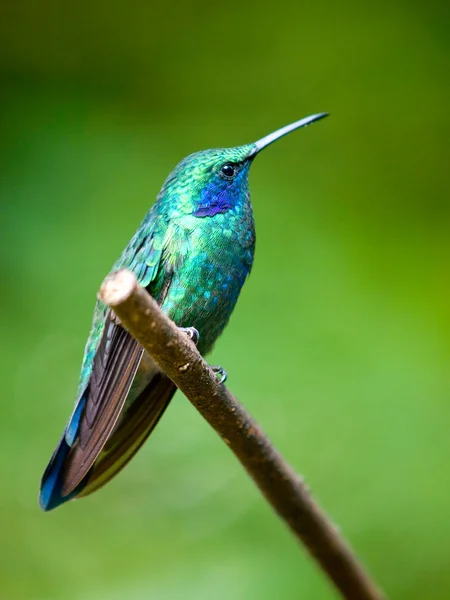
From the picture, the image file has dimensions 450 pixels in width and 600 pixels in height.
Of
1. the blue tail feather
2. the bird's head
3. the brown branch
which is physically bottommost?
the brown branch

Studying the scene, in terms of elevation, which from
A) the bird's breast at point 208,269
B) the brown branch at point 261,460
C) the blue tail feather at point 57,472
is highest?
the bird's breast at point 208,269

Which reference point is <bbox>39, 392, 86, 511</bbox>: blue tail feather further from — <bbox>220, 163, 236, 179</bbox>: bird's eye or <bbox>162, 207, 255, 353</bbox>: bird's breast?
<bbox>220, 163, 236, 179</bbox>: bird's eye

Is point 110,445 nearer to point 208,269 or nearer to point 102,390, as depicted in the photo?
point 102,390

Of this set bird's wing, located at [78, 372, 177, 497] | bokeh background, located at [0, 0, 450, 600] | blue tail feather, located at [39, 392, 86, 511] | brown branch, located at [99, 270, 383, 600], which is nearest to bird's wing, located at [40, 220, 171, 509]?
blue tail feather, located at [39, 392, 86, 511]

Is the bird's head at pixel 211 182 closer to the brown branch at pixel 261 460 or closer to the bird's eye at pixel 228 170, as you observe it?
the bird's eye at pixel 228 170

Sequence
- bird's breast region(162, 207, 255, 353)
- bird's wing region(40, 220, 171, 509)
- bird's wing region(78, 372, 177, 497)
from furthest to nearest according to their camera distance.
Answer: bird's wing region(78, 372, 177, 497) < bird's breast region(162, 207, 255, 353) < bird's wing region(40, 220, 171, 509)

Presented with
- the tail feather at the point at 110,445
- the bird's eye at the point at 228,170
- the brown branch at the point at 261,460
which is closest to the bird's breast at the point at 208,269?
the bird's eye at the point at 228,170

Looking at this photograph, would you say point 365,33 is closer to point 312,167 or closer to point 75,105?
point 312,167

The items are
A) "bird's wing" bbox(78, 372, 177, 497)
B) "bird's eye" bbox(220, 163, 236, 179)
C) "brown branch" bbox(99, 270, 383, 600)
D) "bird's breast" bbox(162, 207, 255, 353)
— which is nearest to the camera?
"brown branch" bbox(99, 270, 383, 600)

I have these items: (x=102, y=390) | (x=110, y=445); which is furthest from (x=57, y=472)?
(x=102, y=390)
